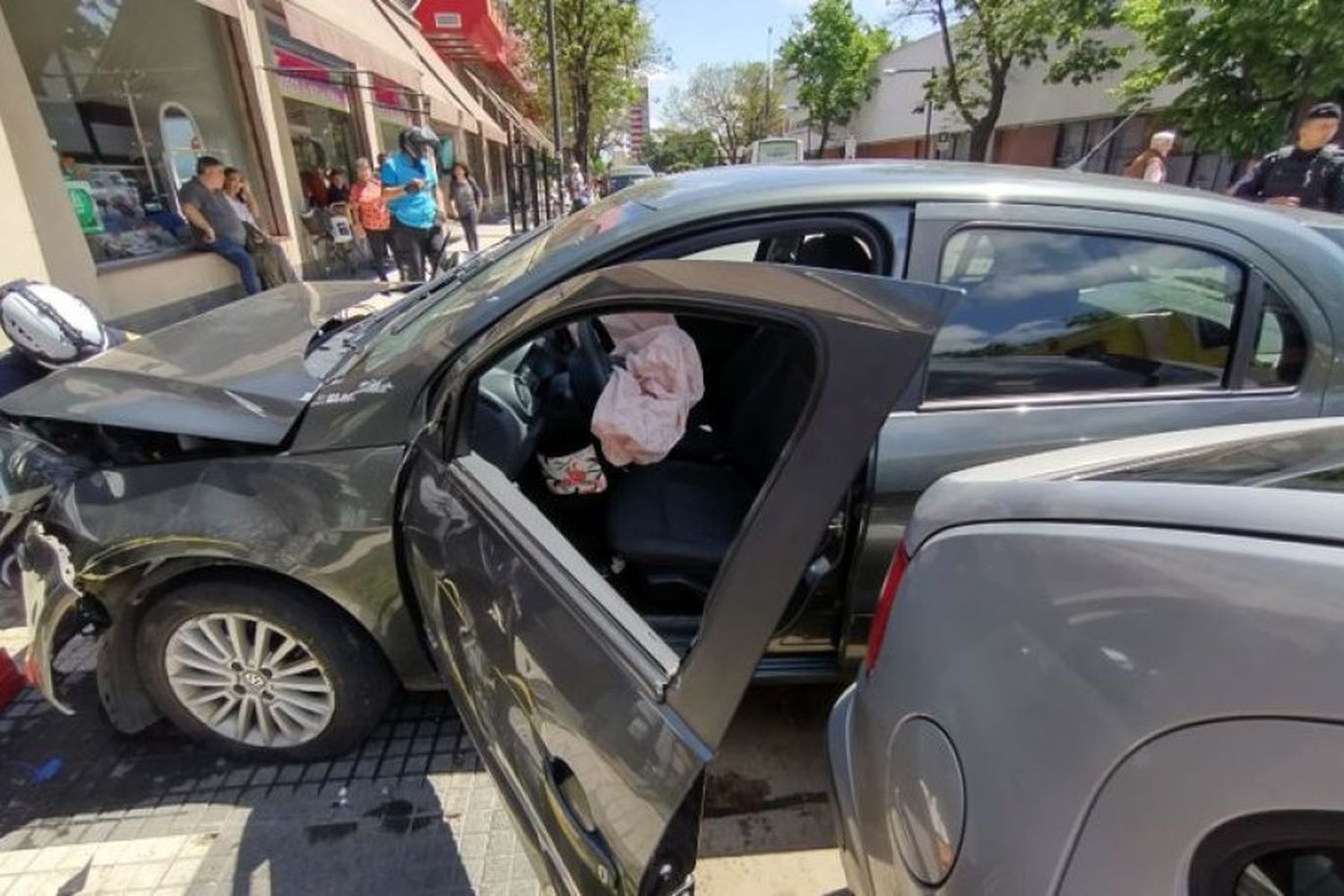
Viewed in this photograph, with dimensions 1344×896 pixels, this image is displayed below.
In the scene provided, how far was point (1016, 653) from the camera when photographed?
3.08ft

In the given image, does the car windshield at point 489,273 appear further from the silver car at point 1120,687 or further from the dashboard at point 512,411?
the silver car at point 1120,687

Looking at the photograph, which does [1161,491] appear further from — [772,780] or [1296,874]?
[772,780]

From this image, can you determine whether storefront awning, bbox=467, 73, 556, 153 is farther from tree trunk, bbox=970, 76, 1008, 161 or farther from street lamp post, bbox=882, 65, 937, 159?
street lamp post, bbox=882, 65, 937, 159

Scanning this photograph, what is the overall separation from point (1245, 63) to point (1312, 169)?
7.22 meters

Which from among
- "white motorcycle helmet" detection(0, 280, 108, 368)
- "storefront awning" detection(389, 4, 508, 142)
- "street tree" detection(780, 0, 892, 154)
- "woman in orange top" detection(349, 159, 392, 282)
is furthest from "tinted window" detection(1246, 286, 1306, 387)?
"street tree" detection(780, 0, 892, 154)

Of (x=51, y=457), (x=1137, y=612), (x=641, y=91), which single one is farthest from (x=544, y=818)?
(x=641, y=91)

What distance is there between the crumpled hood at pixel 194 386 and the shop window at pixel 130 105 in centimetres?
497

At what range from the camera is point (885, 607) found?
131 cm

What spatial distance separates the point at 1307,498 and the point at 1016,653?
0.39 m

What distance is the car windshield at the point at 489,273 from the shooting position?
2049 mm

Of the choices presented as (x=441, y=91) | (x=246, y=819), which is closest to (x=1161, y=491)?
(x=246, y=819)

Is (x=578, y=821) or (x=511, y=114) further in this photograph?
(x=511, y=114)

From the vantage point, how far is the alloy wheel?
2055 millimetres

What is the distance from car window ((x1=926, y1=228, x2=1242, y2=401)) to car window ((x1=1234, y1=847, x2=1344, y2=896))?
127 cm
